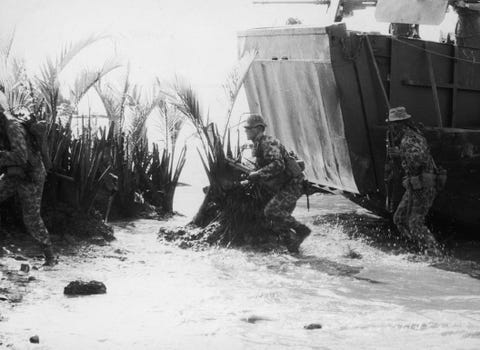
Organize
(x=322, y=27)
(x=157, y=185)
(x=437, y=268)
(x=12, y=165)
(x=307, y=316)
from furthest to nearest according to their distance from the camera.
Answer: (x=157, y=185) → (x=322, y=27) → (x=437, y=268) → (x=12, y=165) → (x=307, y=316)

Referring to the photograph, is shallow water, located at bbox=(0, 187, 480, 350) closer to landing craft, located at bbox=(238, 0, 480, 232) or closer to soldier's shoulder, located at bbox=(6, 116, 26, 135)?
landing craft, located at bbox=(238, 0, 480, 232)

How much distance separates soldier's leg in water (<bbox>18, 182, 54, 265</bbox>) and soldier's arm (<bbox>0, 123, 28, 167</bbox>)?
31 cm

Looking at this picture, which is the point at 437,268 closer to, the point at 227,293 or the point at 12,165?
the point at 227,293

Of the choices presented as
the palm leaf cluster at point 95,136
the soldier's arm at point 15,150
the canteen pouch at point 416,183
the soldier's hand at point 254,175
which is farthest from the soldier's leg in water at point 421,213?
the soldier's arm at point 15,150

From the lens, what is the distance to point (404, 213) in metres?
9.61

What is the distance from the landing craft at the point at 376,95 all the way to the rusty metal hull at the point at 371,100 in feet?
0.04

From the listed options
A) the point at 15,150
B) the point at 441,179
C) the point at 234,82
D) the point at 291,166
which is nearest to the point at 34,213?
the point at 15,150

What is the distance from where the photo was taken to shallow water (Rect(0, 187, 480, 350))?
19.2ft

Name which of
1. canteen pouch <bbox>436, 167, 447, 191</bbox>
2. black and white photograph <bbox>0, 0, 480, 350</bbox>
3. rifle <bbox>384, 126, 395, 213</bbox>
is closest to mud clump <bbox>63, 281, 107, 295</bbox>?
black and white photograph <bbox>0, 0, 480, 350</bbox>

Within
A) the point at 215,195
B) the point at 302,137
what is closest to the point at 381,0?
the point at 302,137

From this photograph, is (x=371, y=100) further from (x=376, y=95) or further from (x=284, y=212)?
(x=284, y=212)

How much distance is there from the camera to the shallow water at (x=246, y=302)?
5867 mm

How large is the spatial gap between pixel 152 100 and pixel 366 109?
4.31 metres

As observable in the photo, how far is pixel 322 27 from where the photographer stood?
383 inches
